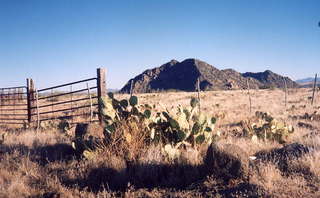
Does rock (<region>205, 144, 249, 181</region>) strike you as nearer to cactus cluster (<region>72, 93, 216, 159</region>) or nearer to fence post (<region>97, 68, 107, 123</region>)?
cactus cluster (<region>72, 93, 216, 159</region>)

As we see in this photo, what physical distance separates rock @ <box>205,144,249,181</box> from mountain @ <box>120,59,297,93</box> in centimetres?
5920

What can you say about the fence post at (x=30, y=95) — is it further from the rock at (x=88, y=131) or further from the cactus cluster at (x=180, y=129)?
the cactus cluster at (x=180, y=129)

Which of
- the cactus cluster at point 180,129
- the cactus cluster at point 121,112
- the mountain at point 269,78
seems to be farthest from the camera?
the mountain at point 269,78

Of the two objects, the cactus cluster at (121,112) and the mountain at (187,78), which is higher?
the mountain at (187,78)

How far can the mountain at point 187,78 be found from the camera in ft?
223

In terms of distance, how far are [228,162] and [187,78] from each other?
223ft

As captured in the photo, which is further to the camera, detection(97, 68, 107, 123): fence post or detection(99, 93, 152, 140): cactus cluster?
detection(97, 68, 107, 123): fence post

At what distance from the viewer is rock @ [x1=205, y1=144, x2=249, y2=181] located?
4652 mm

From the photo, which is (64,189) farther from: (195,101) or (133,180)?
(195,101)

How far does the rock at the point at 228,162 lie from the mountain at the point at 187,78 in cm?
5920

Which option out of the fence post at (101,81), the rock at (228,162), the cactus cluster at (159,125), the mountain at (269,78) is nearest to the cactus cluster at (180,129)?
the cactus cluster at (159,125)

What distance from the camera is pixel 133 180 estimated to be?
201 inches

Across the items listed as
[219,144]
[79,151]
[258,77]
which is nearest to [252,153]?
[219,144]

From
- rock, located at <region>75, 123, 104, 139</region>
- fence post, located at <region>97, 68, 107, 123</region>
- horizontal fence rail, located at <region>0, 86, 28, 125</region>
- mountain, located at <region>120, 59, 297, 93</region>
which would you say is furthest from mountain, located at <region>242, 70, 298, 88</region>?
rock, located at <region>75, 123, 104, 139</region>
